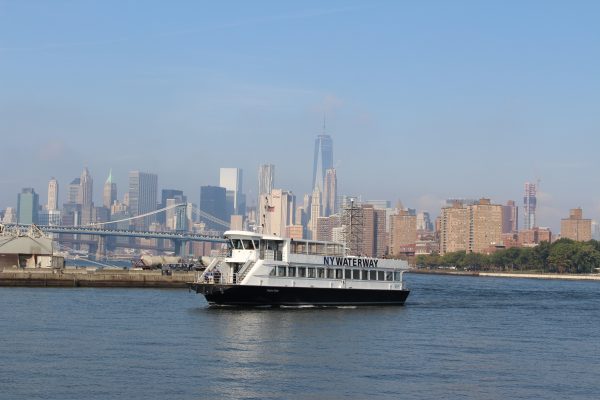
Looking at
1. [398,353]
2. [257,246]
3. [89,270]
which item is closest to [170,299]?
[257,246]

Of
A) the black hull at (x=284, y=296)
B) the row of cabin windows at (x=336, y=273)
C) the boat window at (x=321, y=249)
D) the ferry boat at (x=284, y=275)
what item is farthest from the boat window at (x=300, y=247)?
the black hull at (x=284, y=296)

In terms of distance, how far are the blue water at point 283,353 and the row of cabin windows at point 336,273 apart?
2.93 m

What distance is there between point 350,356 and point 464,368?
5.76 m

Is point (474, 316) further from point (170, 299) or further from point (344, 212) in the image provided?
point (170, 299)

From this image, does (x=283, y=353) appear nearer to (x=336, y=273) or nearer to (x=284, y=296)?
(x=284, y=296)

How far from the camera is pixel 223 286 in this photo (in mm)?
66938

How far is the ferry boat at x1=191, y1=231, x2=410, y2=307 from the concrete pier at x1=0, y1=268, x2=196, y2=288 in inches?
682

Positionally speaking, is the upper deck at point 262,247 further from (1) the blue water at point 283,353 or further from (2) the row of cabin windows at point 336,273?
(1) the blue water at point 283,353

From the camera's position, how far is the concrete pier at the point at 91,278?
92375mm

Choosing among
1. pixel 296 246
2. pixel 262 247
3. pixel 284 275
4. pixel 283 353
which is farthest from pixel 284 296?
pixel 283 353

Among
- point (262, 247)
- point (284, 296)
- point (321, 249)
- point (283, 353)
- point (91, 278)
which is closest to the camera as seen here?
→ point (283, 353)

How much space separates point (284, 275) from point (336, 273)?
5.86 meters

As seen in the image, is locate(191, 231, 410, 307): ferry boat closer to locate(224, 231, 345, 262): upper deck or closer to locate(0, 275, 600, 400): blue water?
locate(224, 231, 345, 262): upper deck

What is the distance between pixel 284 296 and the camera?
6981 centimetres
